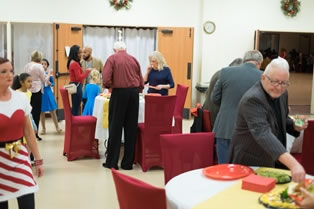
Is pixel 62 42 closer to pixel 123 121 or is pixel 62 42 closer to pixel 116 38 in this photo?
pixel 116 38

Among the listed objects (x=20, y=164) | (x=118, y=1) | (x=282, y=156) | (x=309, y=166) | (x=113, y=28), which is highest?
(x=118, y=1)

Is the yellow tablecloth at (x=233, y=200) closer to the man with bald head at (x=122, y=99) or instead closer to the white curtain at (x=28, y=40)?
the man with bald head at (x=122, y=99)

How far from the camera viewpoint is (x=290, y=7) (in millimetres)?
9789

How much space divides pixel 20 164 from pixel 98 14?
6.86 metres

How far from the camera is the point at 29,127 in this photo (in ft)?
9.34

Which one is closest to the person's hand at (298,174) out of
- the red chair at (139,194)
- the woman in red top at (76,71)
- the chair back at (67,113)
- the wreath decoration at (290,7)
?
the red chair at (139,194)

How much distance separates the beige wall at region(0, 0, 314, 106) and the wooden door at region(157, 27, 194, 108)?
1.42 ft

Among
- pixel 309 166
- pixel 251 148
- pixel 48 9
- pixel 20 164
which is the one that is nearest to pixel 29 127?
pixel 20 164

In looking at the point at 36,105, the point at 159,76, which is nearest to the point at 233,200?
the point at 159,76

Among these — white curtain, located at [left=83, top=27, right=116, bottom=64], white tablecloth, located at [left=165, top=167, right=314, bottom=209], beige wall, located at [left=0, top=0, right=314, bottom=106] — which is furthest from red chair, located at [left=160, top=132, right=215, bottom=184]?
beige wall, located at [left=0, top=0, right=314, bottom=106]

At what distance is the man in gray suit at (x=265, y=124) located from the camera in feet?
7.84

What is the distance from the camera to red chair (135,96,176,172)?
5094 millimetres

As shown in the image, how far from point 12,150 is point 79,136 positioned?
316cm

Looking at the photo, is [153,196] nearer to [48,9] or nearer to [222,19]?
[48,9]
